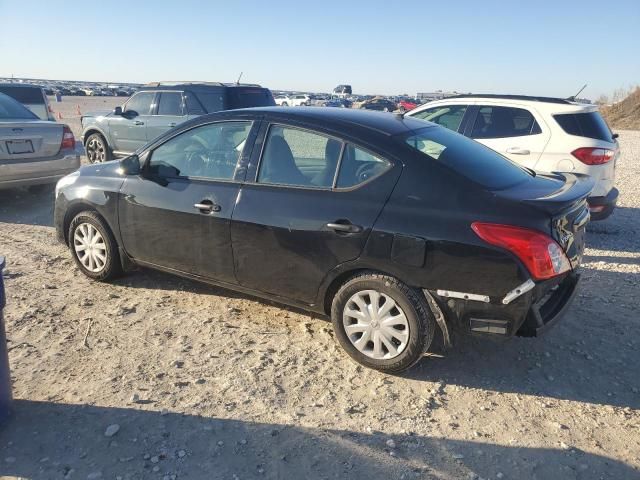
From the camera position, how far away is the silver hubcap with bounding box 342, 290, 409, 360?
11.0 feet

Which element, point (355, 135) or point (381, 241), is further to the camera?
point (355, 135)

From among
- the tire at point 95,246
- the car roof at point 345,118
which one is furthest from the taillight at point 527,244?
the tire at point 95,246

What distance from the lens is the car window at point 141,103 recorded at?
10.7 meters

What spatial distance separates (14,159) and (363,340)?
5.85m

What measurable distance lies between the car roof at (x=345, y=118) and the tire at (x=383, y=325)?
1058 millimetres

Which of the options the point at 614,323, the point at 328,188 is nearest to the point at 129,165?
the point at 328,188

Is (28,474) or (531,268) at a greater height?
(531,268)

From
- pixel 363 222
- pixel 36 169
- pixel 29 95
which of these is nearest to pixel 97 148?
pixel 29 95

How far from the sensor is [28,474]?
8.31 ft

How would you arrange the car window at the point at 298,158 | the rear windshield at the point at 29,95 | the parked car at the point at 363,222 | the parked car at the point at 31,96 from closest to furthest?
1. the parked car at the point at 363,222
2. the car window at the point at 298,158
3. the parked car at the point at 31,96
4. the rear windshield at the point at 29,95

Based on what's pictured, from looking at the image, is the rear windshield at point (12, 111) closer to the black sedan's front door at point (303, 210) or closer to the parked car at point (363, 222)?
the parked car at point (363, 222)

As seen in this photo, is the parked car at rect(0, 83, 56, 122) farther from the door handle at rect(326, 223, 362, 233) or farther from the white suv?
the door handle at rect(326, 223, 362, 233)

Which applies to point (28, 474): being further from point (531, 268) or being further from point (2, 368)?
point (531, 268)

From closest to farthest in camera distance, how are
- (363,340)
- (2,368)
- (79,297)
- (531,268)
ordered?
(2,368) < (531,268) < (363,340) < (79,297)
